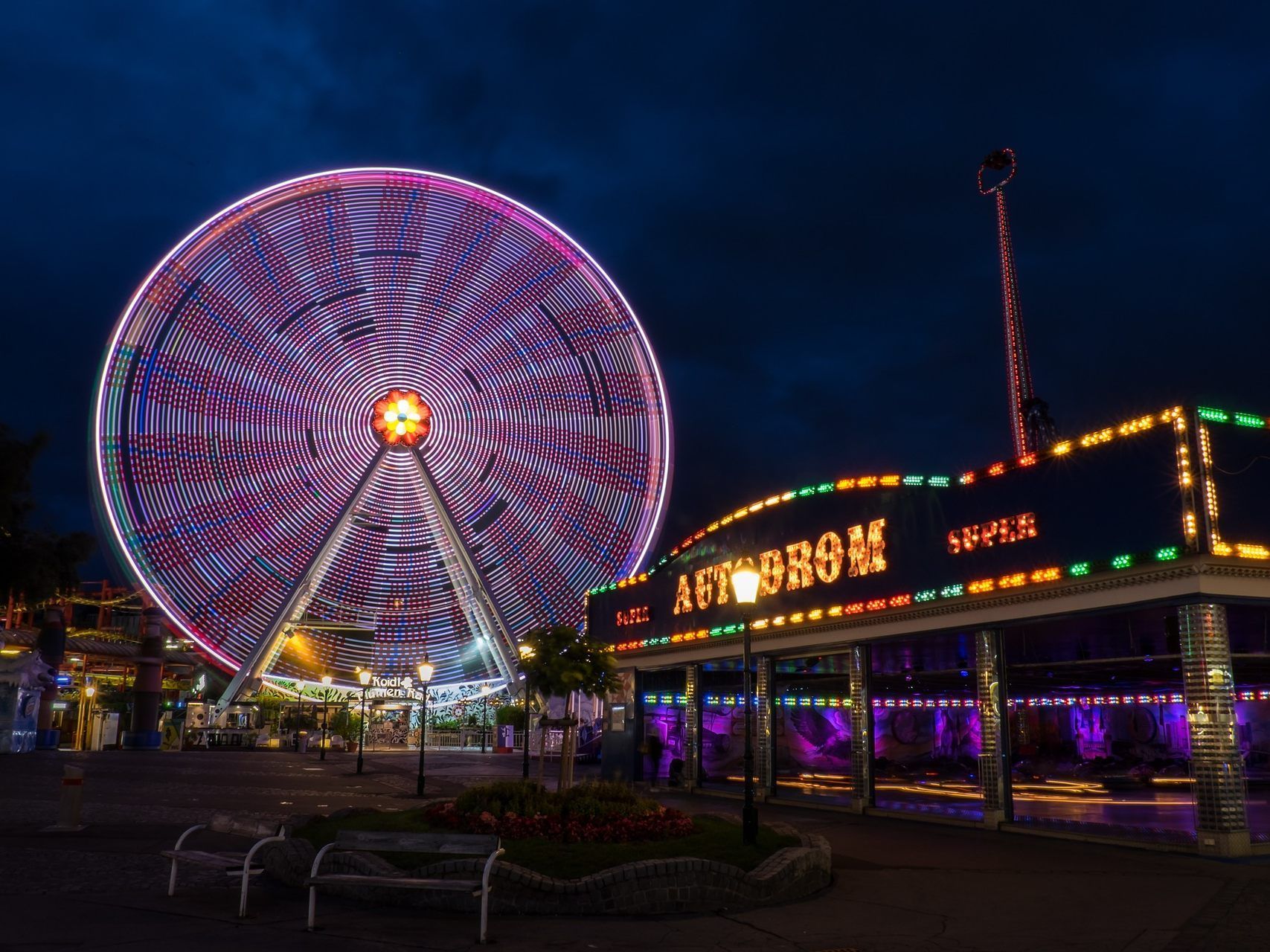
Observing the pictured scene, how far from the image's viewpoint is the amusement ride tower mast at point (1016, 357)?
1041 inches

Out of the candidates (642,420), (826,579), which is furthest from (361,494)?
(826,579)

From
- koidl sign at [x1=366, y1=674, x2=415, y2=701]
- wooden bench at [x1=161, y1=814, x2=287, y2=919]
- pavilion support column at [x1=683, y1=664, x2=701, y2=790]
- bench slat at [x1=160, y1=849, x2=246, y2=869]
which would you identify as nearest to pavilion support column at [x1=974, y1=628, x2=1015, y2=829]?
pavilion support column at [x1=683, y1=664, x2=701, y2=790]

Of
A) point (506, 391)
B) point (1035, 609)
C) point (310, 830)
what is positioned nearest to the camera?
point (310, 830)

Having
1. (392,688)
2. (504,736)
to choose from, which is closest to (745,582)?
(504,736)

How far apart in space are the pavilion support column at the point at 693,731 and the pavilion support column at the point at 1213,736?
1370 centimetres

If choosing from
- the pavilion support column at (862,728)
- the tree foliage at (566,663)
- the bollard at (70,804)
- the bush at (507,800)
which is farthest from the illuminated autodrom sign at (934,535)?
the bollard at (70,804)

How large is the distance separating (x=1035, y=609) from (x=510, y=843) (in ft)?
27.3

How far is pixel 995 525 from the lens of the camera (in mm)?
15883

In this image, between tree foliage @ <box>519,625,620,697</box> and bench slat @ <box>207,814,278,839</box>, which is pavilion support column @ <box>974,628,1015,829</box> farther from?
bench slat @ <box>207,814,278,839</box>

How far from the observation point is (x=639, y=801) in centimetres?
1252

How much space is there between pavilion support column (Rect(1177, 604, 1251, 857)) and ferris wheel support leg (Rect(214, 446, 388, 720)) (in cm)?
3219

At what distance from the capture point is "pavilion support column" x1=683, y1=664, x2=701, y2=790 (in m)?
25.1

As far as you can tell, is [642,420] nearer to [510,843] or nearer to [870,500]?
[870,500]

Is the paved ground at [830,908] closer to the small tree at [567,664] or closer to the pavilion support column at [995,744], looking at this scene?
the pavilion support column at [995,744]
